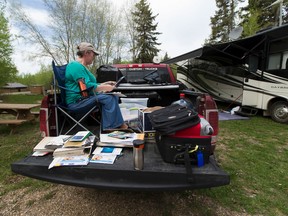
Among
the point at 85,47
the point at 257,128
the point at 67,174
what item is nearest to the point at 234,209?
the point at 67,174

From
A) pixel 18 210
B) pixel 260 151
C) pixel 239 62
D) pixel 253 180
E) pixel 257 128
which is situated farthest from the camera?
pixel 239 62

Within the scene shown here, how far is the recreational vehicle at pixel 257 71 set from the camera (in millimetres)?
5156

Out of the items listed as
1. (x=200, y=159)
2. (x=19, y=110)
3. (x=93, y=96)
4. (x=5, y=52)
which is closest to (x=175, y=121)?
(x=200, y=159)

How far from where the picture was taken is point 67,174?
Result: 1.36m

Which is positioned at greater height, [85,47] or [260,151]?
[85,47]

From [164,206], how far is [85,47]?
1982 mm

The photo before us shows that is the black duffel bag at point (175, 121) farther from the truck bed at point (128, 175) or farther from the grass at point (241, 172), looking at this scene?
the grass at point (241, 172)

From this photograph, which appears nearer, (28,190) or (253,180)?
(28,190)

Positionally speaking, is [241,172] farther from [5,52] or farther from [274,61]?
[5,52]

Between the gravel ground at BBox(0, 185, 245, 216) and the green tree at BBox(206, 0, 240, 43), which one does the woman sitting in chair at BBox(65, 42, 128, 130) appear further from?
the green tree at BBox(206, 0, 240, 43)

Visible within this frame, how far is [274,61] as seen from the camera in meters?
5.37

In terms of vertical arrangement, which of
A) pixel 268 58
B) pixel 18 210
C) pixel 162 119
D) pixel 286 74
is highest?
pixel 268 58

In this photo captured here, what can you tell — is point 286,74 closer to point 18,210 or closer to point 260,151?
point 260,151

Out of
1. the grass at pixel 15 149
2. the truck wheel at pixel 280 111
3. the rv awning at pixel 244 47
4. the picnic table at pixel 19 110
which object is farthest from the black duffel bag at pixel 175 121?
the truck wheel at pixel 280 111
